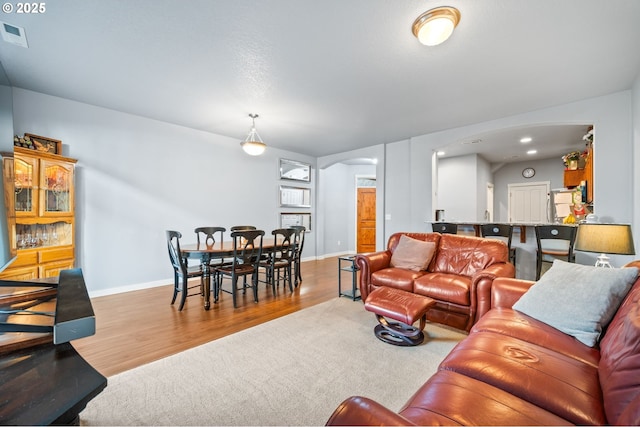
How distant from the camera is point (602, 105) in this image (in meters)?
3.29

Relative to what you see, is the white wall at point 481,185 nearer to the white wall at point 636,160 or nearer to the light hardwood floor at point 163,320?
the white wall at point 636,160

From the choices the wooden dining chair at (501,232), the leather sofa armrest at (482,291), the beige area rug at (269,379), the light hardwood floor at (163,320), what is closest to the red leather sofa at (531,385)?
the beige area rug at (269,379)

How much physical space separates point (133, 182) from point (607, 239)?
214 inches

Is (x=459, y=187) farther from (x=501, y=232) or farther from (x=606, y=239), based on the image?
(x=606, y=239)

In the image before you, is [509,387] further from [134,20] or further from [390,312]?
[134,20]

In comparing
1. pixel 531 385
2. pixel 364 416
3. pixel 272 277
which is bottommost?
pixel 272 277

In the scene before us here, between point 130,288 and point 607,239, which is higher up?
point 607,239

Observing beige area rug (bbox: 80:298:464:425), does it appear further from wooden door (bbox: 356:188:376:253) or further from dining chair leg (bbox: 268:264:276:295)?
wooden door (bbox: 356:188:376:253)

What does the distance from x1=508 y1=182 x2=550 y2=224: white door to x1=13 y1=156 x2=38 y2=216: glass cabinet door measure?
1021cm

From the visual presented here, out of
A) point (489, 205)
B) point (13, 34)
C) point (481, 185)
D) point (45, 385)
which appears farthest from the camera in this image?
point (489, 205)

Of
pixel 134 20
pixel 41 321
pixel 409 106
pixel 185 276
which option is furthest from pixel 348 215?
pixel 41 321

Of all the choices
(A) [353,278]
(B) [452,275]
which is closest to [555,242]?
(B) [452,275]

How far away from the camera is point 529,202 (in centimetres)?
754

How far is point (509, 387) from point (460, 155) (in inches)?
271
